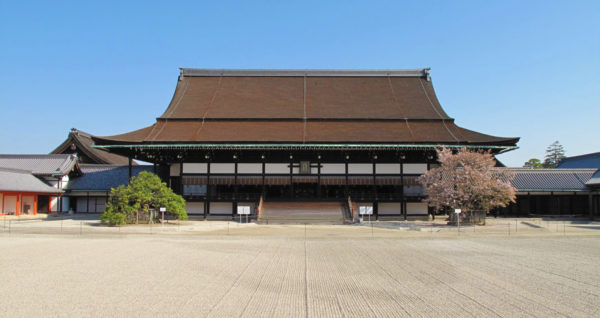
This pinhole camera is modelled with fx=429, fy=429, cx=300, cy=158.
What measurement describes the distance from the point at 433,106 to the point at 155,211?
2188 centimetres

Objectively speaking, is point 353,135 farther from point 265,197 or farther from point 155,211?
point 155,211

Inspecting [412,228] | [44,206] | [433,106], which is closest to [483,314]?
[412,228]

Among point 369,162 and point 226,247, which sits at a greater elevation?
point 369,162

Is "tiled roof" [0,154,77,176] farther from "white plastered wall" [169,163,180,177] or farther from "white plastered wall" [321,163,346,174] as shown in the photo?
"white plastered wall" [321,163,346,174]

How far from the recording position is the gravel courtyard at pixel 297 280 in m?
6.61

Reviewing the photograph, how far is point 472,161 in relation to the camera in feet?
76.7

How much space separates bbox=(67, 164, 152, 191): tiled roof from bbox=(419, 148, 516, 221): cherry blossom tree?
24062 mm

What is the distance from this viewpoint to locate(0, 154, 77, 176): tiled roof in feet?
115

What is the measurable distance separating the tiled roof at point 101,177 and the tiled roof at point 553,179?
2998cm

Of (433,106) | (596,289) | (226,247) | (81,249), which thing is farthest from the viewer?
(433,106)

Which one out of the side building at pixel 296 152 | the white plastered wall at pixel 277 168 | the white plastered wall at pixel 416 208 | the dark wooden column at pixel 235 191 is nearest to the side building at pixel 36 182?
the side building at pixel 296 152

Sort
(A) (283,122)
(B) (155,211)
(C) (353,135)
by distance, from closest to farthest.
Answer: (B) (155,211)
(C) (353,135)
(A) (283,122)

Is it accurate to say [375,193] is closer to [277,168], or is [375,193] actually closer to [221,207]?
[277,168]

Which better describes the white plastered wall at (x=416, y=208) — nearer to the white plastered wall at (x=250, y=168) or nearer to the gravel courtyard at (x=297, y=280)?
the white plastered wall at (x=250, y=168)
